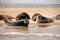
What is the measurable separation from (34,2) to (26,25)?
820 cm

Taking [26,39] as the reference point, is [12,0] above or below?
above

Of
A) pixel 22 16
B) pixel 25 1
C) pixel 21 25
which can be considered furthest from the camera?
pixel 25 1

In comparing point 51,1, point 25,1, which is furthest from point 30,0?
point 51,1

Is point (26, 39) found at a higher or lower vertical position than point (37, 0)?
lower

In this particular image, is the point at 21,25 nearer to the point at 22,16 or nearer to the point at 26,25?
the point at 26,25

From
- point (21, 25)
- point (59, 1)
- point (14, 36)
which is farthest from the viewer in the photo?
point (59, 1)

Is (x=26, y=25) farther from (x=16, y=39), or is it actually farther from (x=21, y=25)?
(x=16, y=39)

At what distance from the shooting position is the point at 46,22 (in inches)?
174

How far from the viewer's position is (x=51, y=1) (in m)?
11.7

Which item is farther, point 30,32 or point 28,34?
point 30,32

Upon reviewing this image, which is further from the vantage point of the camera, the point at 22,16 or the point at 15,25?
the point at 22,16

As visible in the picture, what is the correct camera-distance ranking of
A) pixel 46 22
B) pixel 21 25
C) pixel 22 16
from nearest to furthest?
pixel 21 25
pixel 46 22
pixel 22 16

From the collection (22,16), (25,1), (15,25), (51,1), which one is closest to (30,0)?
(25,1)

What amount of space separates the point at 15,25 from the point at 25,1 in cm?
841
